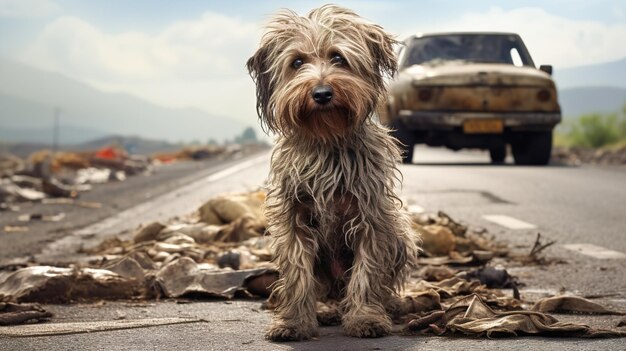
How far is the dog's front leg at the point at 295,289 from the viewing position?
561 cm

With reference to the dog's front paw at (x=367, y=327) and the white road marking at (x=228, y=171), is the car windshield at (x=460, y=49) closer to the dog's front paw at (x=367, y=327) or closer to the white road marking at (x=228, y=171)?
the white road marking at (x=228, y=171)

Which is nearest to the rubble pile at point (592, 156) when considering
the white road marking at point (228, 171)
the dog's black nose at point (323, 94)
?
the white road marking at point (228, 171)

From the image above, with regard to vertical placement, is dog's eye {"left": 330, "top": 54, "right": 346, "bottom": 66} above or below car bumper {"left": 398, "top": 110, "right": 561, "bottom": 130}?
above

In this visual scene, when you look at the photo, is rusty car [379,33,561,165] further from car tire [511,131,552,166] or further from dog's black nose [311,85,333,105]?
dog's black nose [311,85,333,105]

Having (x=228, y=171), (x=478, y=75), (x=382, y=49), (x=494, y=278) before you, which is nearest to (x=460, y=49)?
(x=478, y=75)

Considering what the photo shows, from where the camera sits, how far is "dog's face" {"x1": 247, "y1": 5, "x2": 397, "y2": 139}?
17.7 feet

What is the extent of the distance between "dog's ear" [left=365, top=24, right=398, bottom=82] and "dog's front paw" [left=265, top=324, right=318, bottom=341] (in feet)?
4.26

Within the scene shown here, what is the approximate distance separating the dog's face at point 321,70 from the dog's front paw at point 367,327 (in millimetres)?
879

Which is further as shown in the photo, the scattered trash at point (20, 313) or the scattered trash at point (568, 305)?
the scattered trash at point (568, 305)

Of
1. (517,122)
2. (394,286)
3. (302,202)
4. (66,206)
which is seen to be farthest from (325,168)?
(517,122)

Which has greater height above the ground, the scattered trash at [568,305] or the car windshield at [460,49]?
the car windshield at [460,49]

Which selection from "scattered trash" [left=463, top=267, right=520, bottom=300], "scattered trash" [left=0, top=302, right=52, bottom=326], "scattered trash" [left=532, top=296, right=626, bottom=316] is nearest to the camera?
"scattered trash" [left=0, top=302, right=52, bottom=326]

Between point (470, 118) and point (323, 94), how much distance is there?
45.5 ft

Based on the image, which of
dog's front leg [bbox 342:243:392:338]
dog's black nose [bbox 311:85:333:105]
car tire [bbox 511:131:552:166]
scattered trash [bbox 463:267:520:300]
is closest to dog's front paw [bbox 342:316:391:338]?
dog's front leg [bbox 342:243:392:338]
